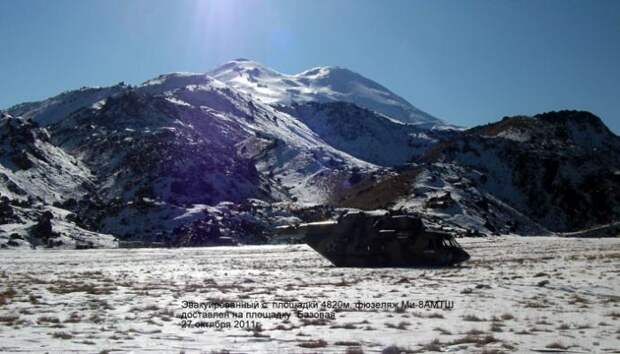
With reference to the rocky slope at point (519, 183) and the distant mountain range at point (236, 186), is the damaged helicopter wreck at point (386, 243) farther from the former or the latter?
the rocky slope at point (519, 183)

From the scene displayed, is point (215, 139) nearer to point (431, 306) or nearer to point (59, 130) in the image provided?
point (59, 130)

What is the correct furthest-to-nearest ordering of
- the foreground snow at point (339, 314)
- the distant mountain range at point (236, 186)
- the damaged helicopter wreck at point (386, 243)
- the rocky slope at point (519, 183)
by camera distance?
the rocky slope at point (519, 183)
the distant mountain range at point (236, 186)
the damaged helicopter wreck at point (386, 243)
the foreground snow at point (339, 314)

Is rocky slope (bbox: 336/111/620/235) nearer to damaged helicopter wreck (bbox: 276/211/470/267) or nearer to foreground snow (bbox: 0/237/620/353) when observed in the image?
damaged helicopter wreck (bbox: 276/211/470/267)

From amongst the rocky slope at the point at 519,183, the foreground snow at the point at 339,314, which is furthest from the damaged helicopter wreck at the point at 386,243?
the rocky slope at the point at 519,183

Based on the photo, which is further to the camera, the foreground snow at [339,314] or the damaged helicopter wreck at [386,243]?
the damaged helicopter wreck at [386,243]

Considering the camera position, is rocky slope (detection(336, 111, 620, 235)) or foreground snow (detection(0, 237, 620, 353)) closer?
foreground snow (detection(0, 237, 620, 353))

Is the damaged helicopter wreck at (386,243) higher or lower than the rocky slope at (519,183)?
lower

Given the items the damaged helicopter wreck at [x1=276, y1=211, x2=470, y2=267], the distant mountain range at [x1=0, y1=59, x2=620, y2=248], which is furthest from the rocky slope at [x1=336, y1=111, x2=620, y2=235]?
the damaged helicopter wreck at [x1=276, y1=211, x2=470, y2=267]

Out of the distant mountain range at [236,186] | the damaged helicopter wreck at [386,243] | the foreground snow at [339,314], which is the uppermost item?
the distant mountain range at [236,186]

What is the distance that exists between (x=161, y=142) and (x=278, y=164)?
5341cm

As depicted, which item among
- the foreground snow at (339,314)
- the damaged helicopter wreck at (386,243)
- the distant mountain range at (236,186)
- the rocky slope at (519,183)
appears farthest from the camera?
the rocky slope at (519,183)

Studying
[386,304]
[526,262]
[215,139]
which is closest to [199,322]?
[386,304]

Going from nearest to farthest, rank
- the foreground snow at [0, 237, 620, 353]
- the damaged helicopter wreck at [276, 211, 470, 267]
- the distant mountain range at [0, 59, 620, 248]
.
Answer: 1. the foreground snow at [0, 237, 620, 353]
2. the damaged helicopter wreck at [276, 211, 470, 267]
3. the distant mountain range at [0, 59, 620, 248]

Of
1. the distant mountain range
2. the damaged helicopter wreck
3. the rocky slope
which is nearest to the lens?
the damaged helicopter wreck
